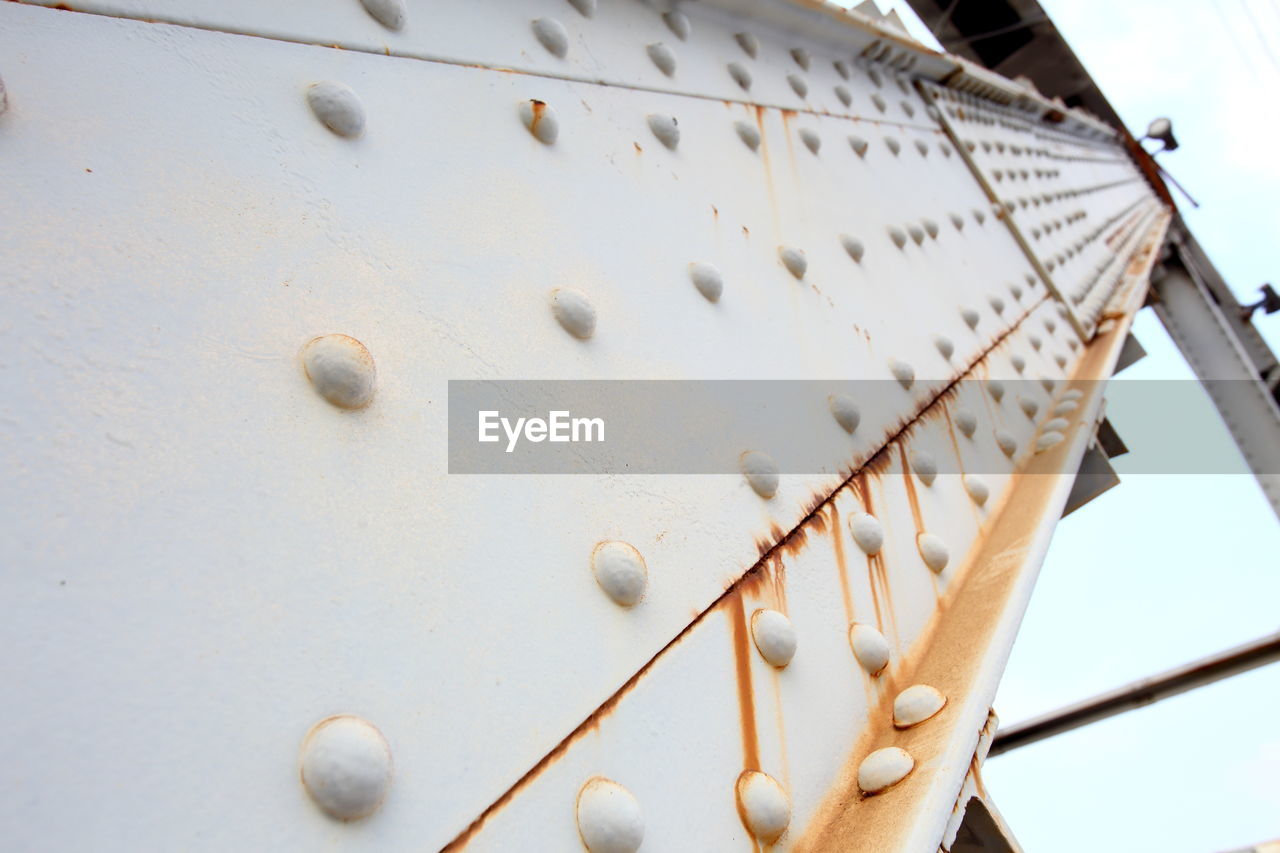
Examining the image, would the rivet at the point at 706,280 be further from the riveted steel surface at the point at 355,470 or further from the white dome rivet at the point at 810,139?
the white dome rivet at the point at 810,139

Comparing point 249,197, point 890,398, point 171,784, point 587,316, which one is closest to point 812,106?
point 890,398

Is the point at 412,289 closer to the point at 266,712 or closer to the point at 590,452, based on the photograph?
the point at 590,452

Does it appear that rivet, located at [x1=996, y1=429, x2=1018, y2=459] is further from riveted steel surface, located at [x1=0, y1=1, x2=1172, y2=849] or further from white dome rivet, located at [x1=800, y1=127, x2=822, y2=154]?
white dome rivet, located at [x1=800, y1=127, x2=822, y2=154]

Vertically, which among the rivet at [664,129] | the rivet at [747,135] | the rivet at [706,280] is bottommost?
the rivet at [706,280]

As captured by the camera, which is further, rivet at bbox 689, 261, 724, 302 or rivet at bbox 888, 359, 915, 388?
rivet at bbox 888, 359, 915, 388

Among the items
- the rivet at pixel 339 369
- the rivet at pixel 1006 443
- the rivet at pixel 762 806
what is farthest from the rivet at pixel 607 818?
the rivet at pixel 1006 443

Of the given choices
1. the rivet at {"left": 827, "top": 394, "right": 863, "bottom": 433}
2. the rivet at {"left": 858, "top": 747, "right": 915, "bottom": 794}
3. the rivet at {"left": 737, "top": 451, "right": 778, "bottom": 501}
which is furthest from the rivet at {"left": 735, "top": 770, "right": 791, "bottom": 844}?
the rivet at {"left": 827, "top": 394, "right": 863, "bottom": 433}

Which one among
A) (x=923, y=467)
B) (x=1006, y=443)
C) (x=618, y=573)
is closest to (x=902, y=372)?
(x=923, y=467)
